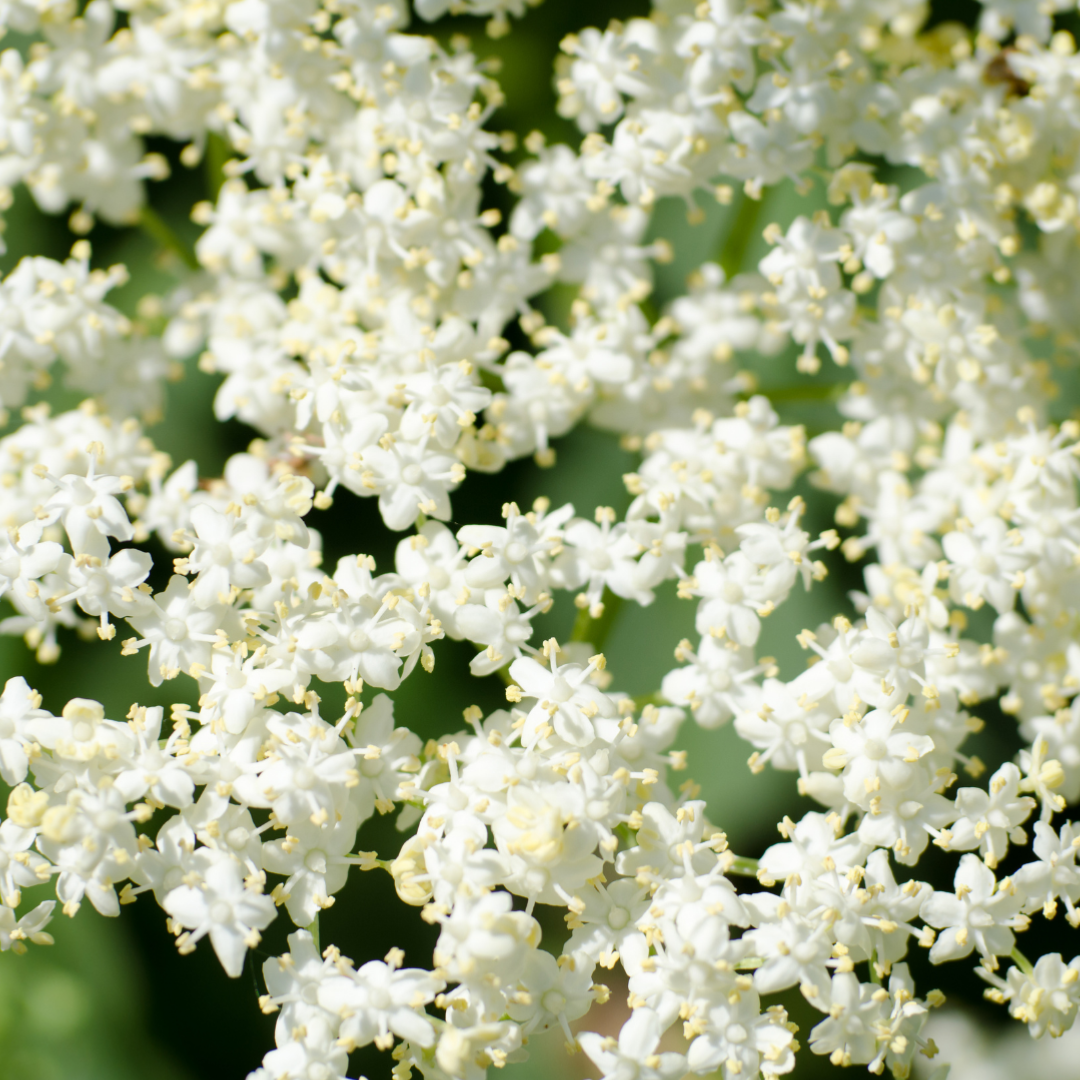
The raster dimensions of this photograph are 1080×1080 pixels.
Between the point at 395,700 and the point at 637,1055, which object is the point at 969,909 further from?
the point at 395,700

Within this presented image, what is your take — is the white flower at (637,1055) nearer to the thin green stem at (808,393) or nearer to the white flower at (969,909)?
the white flower at (969,909)

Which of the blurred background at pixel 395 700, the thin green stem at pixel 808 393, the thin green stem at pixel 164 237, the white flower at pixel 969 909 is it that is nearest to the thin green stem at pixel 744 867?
the white flower at pixel 969 909

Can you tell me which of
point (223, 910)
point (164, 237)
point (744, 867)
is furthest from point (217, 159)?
point (744, 867)

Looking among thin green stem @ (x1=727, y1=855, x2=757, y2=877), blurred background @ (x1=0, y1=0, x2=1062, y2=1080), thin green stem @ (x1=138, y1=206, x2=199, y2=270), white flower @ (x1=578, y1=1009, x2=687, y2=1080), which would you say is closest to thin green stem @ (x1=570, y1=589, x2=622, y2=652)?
blurred background @ (x1=0, y1=0, x2=1062, y2=1080)

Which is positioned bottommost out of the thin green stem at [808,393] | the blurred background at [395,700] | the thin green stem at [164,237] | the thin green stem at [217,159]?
the blurred background at [395,700]

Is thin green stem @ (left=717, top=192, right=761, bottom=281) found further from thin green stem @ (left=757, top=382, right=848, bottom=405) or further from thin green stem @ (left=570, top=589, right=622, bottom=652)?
thin green stem @ (left=570, top=589, right=622, bottom=652)

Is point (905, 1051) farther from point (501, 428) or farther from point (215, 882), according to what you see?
point (501, 428)
